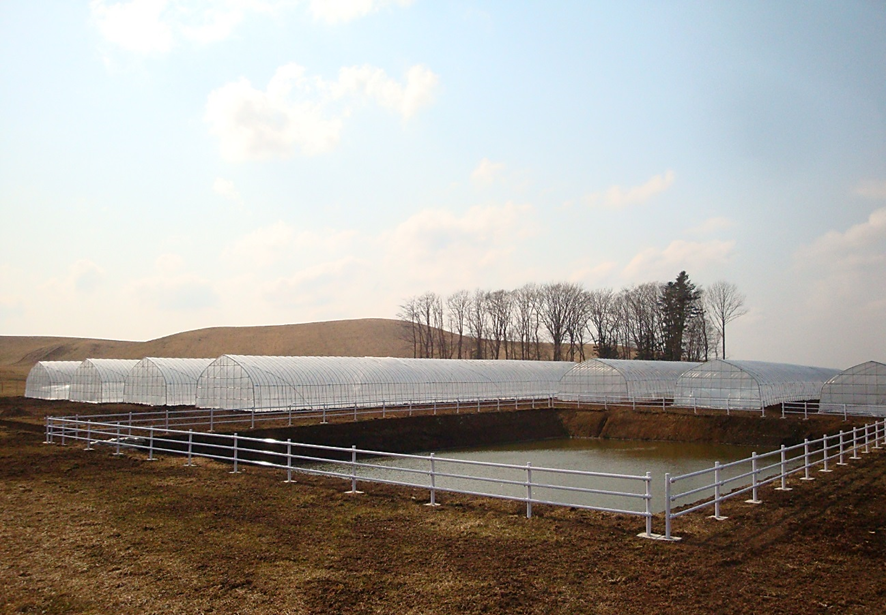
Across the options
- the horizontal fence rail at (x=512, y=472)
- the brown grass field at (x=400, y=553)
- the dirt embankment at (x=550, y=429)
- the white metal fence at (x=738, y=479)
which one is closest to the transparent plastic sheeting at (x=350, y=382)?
the horizontal fence rail at (x=512, y=472)

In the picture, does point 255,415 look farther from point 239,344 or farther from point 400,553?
point 239,344

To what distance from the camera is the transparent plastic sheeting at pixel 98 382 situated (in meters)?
49.8

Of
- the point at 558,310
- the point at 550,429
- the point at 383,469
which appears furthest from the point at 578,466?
the point at 558,310

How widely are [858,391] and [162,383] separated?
45200 mm

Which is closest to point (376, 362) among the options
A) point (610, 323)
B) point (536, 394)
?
point (536, 394)

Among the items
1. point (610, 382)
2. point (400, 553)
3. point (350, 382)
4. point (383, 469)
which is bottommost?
point (383, 469)

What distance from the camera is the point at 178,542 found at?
11.5m

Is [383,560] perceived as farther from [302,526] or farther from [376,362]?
[376,362]

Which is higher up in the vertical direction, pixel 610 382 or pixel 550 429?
pixel 610 382

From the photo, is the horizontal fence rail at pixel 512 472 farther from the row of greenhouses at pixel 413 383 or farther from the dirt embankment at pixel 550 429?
the row of greenhouses at pixel 413 383

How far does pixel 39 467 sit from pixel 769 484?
20940 millimetres

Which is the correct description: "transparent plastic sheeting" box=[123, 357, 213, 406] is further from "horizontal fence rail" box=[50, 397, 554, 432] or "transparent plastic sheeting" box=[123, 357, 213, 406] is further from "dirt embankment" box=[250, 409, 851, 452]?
"dirt embankment" box=[250, 409, 851, 452]

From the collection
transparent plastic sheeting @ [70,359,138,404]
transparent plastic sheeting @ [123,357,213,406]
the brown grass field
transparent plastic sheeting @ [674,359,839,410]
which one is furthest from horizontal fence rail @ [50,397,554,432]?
the brown grass field

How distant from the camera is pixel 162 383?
45906 millimetres
